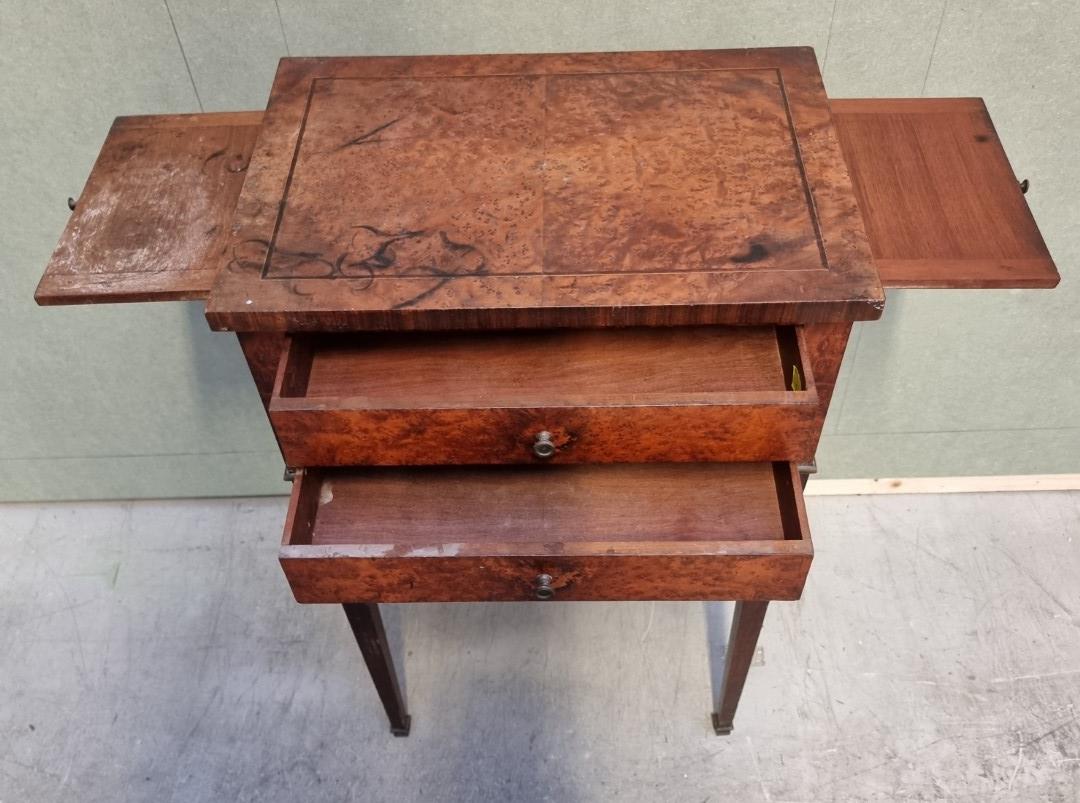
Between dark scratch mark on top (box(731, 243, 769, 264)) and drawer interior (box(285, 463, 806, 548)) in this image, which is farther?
drawer interior (box(285, 463, 806, 548))

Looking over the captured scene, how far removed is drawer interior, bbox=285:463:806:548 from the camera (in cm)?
127

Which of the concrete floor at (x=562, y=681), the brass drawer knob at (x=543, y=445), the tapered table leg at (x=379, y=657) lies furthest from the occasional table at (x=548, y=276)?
the concrete floor at (x=562, y=681)

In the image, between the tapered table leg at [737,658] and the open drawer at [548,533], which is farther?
the tapered table leg at [737,658]

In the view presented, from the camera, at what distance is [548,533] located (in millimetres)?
1284

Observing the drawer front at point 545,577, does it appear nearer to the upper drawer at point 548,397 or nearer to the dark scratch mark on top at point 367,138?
the upper drawer at point 548,397

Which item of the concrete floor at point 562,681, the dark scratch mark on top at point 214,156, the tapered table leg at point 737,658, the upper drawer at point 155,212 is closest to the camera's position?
the upper drawer at point 155,212

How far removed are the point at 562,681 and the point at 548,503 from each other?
2.26ft

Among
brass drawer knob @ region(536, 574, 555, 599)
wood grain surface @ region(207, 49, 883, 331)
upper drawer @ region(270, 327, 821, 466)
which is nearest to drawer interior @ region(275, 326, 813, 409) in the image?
upper drawer @ region(270, 327, 821, 466)

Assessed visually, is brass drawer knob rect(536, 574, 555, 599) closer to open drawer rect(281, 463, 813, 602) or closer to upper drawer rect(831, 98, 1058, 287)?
open drawer rect(281, 463, 813, 602)

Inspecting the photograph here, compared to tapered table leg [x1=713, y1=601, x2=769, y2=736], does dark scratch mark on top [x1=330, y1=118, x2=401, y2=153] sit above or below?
above

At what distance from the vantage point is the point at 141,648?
1.95 m

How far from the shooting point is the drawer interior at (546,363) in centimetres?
124

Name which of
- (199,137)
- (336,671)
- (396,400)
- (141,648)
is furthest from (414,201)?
(141,648)

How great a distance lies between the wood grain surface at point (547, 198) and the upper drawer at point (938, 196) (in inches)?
4.0
